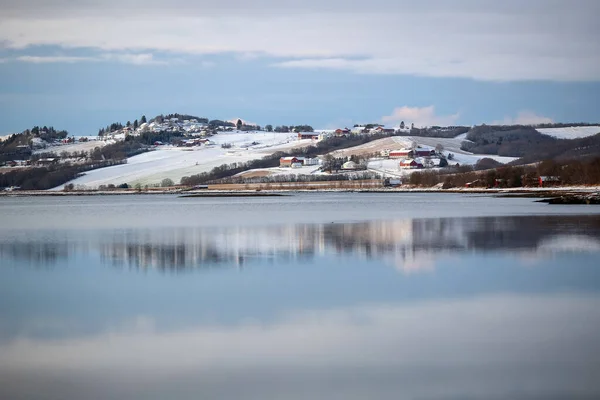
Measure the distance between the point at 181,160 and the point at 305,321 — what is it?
116811mm

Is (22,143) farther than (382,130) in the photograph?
Yes

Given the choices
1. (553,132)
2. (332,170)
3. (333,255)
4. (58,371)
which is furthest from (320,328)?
(553,132)

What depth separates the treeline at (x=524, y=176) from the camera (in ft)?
205

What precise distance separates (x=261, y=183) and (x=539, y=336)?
304 ft

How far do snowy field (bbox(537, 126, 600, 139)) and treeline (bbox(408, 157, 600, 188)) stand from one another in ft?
189

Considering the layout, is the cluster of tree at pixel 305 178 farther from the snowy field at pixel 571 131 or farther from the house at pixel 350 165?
the snowy field at pixel 571 131

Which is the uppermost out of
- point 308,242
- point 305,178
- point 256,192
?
point 305,178

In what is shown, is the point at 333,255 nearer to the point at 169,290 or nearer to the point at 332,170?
the point at 169,290

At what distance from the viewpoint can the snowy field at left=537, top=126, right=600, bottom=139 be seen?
139250 mm

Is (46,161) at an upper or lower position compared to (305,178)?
upper

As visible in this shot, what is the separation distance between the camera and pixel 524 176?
7112 cm

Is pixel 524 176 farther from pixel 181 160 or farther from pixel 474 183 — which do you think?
pixel 181 160

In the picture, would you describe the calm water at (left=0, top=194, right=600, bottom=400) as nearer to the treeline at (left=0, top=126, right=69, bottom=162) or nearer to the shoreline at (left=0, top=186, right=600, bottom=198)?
the shoreline at (left=0, top=186, right=600, bottom=198)

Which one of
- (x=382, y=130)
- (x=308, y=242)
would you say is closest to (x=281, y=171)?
(x=382, y=130)
